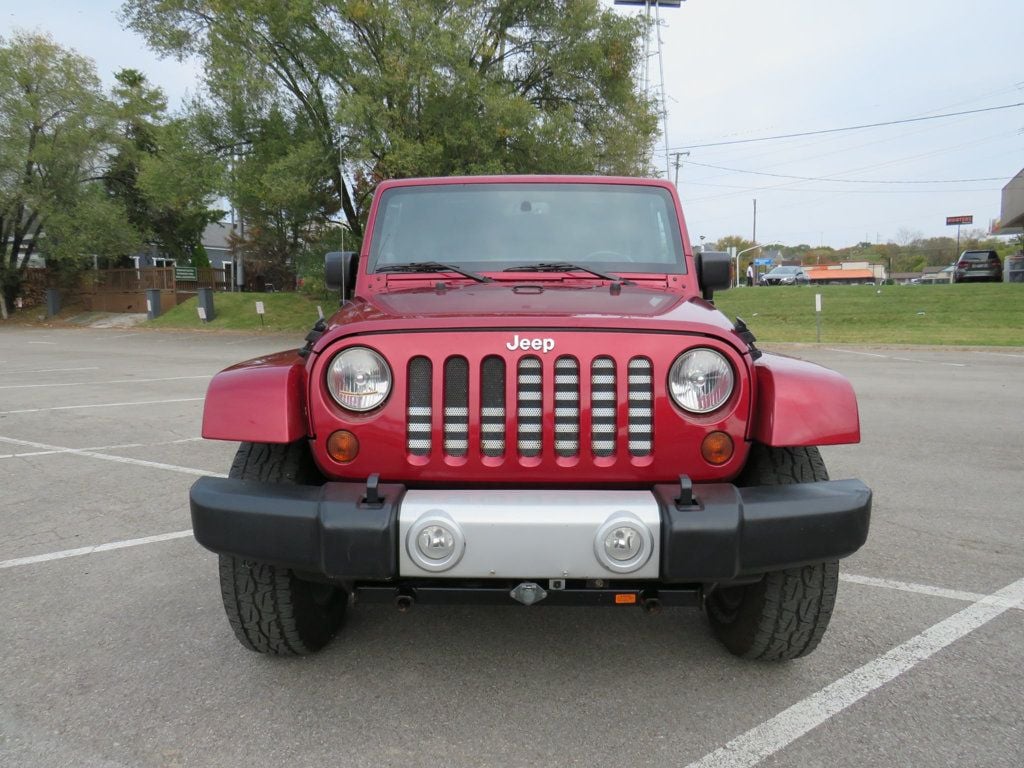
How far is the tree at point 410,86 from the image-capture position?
62.2ft

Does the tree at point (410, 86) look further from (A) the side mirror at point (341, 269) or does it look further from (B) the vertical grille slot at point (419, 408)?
(B) the vertical grille slot at point (419, 408)

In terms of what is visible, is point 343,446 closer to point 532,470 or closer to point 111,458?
point 532,470

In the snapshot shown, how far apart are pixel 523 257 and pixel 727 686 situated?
76.1 inches

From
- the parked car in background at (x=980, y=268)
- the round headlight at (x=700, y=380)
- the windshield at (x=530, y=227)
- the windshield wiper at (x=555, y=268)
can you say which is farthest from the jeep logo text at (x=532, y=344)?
the parked car in background at (x=980, y=268)

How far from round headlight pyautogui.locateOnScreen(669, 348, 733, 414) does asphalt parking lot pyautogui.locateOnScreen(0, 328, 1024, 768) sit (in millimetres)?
990

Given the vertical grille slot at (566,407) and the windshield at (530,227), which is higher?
the windshield at (530,227)

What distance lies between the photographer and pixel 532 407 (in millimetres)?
2400

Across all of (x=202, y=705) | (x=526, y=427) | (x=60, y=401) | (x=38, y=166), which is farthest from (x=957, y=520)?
(x=38, y=166)

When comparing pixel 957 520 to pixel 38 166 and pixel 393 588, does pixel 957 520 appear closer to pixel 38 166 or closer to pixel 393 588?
pixel 393 588

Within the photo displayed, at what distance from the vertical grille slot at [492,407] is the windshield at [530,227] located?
3.78 feet

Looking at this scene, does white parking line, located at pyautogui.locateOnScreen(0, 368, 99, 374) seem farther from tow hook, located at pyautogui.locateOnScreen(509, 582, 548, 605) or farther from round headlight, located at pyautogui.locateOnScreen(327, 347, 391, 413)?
tow hook, located at pyautogui.locateOnScreen(509, 582, 548, 605)

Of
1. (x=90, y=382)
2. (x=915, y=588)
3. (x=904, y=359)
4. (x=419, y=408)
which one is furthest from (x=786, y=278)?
(x=419, y=408)

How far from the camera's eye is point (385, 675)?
274cm

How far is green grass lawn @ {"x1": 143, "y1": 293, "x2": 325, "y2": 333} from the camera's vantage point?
26.5m
